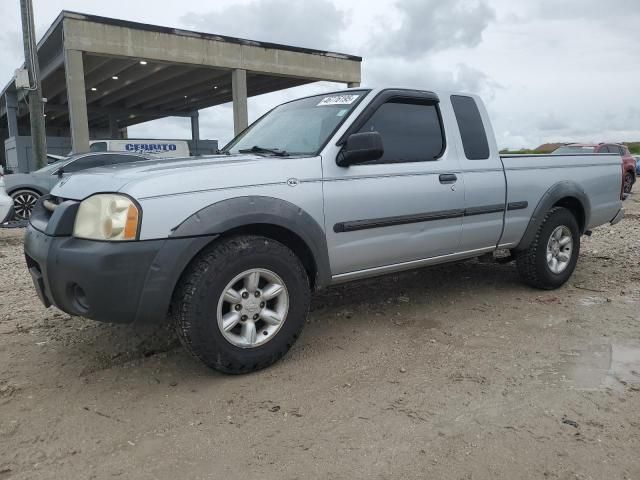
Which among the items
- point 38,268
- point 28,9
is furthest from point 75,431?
point 28,9

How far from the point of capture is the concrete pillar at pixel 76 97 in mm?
16250

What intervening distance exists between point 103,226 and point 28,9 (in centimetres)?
1201

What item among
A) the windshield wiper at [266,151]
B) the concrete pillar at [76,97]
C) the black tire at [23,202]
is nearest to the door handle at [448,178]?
the windshield wiper at [266,151]

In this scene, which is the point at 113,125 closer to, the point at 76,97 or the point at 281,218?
the point at 76,97

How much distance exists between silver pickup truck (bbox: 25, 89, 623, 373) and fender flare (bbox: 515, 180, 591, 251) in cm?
2

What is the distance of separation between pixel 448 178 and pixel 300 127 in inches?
47.4

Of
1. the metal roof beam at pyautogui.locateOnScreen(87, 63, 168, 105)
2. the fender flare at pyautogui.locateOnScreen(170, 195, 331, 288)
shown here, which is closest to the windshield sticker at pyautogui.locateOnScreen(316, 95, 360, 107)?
the fender flare at pyautogui.locateOnScreen(170, 195, 331, 288)

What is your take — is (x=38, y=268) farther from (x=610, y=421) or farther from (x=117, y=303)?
(x=610, y=421)

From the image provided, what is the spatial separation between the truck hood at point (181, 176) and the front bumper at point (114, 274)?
0.87ft

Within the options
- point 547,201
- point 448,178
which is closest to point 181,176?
point 448,178

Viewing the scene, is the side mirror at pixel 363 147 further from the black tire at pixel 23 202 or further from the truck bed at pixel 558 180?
the black tire at pixel 23 202

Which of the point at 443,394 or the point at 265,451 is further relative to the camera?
the point at 443,394

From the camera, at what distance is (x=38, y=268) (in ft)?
10.4

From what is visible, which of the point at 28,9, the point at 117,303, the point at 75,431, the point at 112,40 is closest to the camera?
the point at 75,431
